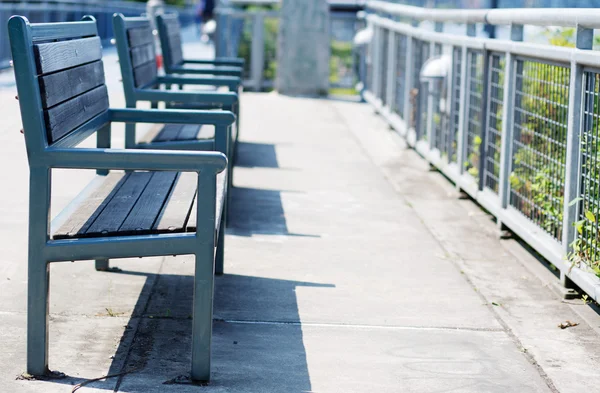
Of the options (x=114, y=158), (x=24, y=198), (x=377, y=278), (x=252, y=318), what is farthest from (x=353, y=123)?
(x=114, y=158)

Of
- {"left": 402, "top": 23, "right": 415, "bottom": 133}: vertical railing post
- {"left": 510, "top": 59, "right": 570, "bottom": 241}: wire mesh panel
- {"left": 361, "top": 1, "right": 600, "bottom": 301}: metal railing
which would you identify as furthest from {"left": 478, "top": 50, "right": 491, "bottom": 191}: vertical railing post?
{"left": 402, "top": 23, "right": 415, "bottom": 133}: vertical railing post

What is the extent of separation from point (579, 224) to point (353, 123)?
8760mm

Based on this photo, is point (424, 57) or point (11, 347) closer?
point (11, 347)

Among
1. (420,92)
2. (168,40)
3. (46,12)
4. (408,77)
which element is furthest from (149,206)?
(46,12)

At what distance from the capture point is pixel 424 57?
1048 centimetres

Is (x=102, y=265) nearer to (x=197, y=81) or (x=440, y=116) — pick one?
(x=197, y=81)

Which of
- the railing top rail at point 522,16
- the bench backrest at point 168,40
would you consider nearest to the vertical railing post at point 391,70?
the railing top rail at point 522,16

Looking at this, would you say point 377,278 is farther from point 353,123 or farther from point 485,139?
point 353,123

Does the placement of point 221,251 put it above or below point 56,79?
below

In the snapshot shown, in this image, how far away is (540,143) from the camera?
252 inches

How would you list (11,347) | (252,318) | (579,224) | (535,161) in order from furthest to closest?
(535,161)
(579,224)
(252,318)
(11,347)

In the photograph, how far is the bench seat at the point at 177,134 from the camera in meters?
7.00

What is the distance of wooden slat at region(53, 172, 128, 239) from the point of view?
3.97 meters

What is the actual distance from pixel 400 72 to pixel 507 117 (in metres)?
5.74
